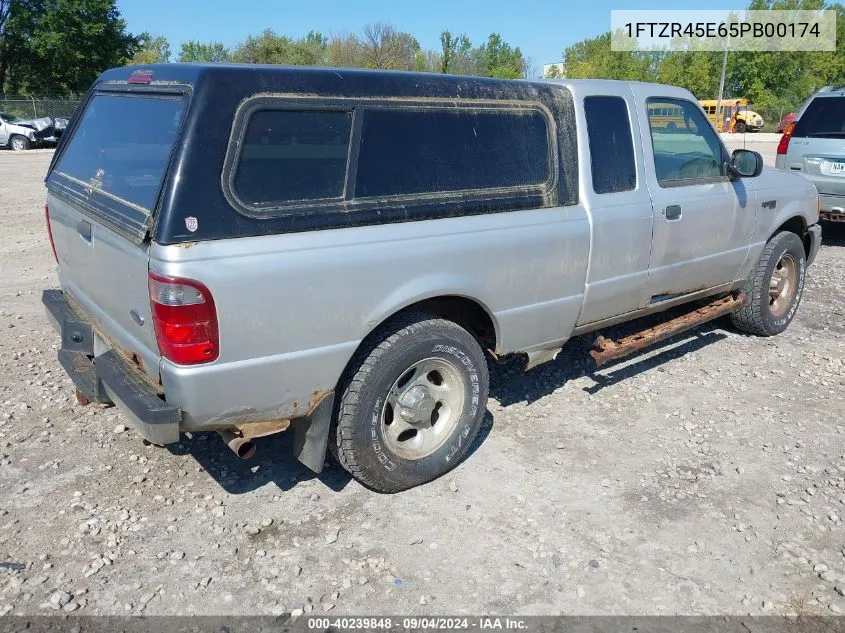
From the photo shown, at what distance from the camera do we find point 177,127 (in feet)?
9.57

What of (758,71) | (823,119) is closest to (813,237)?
(823,119)

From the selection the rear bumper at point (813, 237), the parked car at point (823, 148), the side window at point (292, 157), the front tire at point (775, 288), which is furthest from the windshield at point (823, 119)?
the side window at point (292, 157)

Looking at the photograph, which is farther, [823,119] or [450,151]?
[823,119]

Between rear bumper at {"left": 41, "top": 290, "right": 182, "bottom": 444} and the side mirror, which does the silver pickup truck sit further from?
the side mirror

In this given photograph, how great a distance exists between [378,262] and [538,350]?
1.43 m

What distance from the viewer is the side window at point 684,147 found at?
4.73m

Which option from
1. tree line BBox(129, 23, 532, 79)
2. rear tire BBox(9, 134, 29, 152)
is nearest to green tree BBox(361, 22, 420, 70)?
tree line BBox(129, 23, 532, 79)

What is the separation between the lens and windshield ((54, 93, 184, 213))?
9.89ft

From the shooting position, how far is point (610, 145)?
14.3 feet

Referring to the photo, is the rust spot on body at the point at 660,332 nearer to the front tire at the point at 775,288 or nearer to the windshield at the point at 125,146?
the front tire at the point at 775,288

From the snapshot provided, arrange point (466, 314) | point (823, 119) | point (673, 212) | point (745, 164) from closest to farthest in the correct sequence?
point (466, 314) → point (673, 212) → point (745, 164) → point (823, 119)

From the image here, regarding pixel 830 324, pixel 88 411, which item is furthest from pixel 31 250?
pixel 830 324

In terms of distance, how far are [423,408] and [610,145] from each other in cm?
199

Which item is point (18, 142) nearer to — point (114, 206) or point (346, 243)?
point (114, 206)
